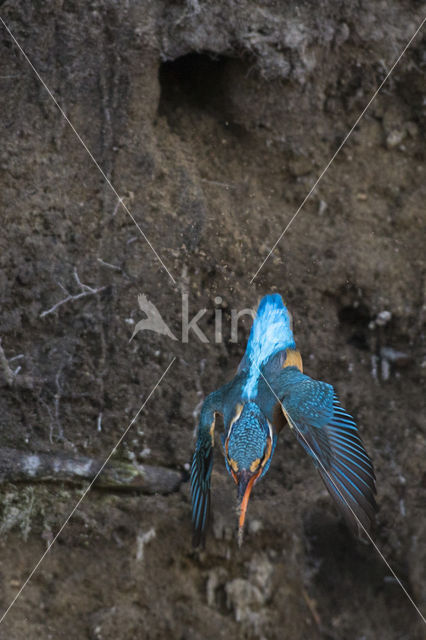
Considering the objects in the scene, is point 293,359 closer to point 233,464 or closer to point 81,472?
point 233,464

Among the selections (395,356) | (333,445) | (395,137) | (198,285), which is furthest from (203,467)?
(395,137)

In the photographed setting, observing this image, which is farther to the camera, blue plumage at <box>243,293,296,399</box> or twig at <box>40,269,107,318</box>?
twig at <box>40,269,107,318</box>

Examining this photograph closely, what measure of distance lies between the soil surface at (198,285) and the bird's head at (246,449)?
2.10ft

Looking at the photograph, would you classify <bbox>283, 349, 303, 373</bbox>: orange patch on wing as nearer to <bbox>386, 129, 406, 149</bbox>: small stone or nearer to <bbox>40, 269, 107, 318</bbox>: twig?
<bbox>40, 269, 107, 318</bbox>: twig

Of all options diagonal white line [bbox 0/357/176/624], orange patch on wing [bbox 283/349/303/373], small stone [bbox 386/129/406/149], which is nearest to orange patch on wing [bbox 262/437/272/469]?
orange patch on wing [bbox 283/349/303/373]

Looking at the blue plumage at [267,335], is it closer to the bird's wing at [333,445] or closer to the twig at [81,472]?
the bird's wing at [333,445]

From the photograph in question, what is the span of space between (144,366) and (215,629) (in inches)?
50.8

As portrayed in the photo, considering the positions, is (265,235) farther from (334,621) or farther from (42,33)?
(334,621)

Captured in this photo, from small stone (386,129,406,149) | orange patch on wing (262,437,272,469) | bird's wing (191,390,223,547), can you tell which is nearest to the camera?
orange patch on wing (262,437,272,469)

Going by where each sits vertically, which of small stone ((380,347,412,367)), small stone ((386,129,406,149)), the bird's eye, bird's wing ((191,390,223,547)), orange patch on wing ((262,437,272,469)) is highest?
small stone ((386,129,406,149))

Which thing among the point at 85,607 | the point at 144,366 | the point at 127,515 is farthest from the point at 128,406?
the point at 85,607

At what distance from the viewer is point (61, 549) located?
12.2ft

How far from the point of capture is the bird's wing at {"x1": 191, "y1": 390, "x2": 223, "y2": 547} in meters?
3.52

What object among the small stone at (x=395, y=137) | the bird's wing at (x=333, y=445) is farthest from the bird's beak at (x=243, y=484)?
the small stone at (x=395, y=137)
